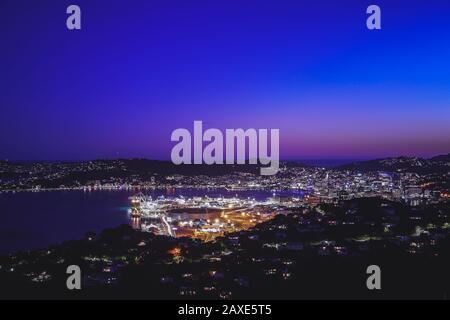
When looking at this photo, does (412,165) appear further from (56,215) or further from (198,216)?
(56,215)

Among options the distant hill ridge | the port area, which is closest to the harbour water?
the port area

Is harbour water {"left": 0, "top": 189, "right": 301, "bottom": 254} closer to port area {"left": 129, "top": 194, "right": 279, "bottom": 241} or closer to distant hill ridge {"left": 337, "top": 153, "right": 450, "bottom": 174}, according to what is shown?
port area {"left": 129, "top": 194, "right": 279, "bottom": 241}

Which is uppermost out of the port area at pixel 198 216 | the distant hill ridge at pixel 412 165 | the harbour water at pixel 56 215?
the distant hill ridge at pixel 412 165

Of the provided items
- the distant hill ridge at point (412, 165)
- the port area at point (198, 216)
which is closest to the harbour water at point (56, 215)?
the port area at point (198, 216)

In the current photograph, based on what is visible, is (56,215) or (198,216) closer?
(198,216)

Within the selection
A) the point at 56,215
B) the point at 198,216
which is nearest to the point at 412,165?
the point at 198,216

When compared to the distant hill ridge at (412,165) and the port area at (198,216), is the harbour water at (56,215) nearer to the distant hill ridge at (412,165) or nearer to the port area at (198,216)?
the port area at (198,216)
